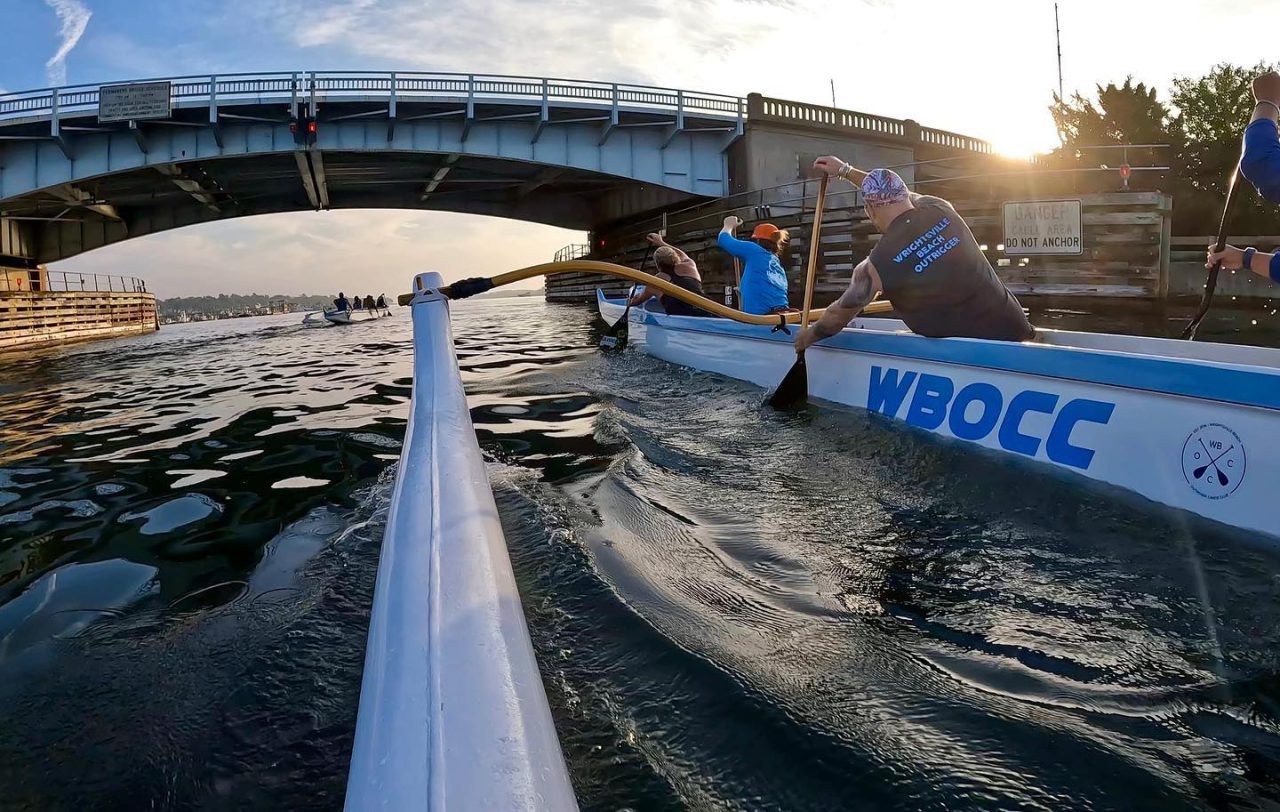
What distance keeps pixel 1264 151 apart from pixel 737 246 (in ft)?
17.4

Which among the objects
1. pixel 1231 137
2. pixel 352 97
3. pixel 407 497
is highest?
pixel 352 97

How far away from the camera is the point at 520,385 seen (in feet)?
26.6

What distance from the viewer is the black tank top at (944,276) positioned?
4.18 m

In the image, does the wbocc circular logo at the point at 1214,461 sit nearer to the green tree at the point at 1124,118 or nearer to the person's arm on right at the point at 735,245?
the person's arm on right at the point at 735,245

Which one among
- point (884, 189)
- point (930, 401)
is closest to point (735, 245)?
point (884, 189)

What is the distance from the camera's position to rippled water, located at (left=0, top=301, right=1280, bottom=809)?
1.48 metres

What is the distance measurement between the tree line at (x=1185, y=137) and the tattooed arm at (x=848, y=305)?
19.1 m

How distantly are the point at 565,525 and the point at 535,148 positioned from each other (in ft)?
83.1

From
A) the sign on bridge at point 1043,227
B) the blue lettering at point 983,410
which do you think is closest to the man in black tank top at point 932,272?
the blue lettering at point 983,410

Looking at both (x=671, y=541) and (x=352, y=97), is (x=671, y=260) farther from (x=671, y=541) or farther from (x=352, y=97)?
(x=352, y=97)

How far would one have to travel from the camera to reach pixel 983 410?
3.81 m

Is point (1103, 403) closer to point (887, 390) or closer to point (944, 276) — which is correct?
point (944, 276)

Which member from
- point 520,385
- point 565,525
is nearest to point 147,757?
point 565,525

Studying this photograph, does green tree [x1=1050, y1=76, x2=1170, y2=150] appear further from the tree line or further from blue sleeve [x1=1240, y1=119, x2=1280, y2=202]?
blue sleeve [x1=1240, y1=119, x2=1280, y2=202]
